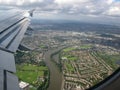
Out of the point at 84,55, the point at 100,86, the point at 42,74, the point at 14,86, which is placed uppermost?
the point at 100,86

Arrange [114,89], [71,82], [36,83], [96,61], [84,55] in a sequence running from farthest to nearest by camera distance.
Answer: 1. [84,55]
2. [96,61]
3. [71,82]
4. [36,83]
5. [114,89]

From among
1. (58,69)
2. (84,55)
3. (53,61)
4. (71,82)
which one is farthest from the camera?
(84,55)

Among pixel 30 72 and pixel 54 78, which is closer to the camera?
pixel 54 78

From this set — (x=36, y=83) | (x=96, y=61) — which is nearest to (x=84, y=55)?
(x=96, y=61)

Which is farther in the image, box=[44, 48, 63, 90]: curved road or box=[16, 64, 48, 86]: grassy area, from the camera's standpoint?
box=[16, 64, 48, 86]: grassy area

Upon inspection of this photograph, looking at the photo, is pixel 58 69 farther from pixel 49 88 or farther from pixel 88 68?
pixel 49 88

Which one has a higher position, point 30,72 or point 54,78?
point 54,78

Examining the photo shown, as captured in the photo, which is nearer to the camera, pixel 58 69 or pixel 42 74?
pixel 42 74

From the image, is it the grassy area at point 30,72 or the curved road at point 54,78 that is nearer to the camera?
the curved road at point 54,78
